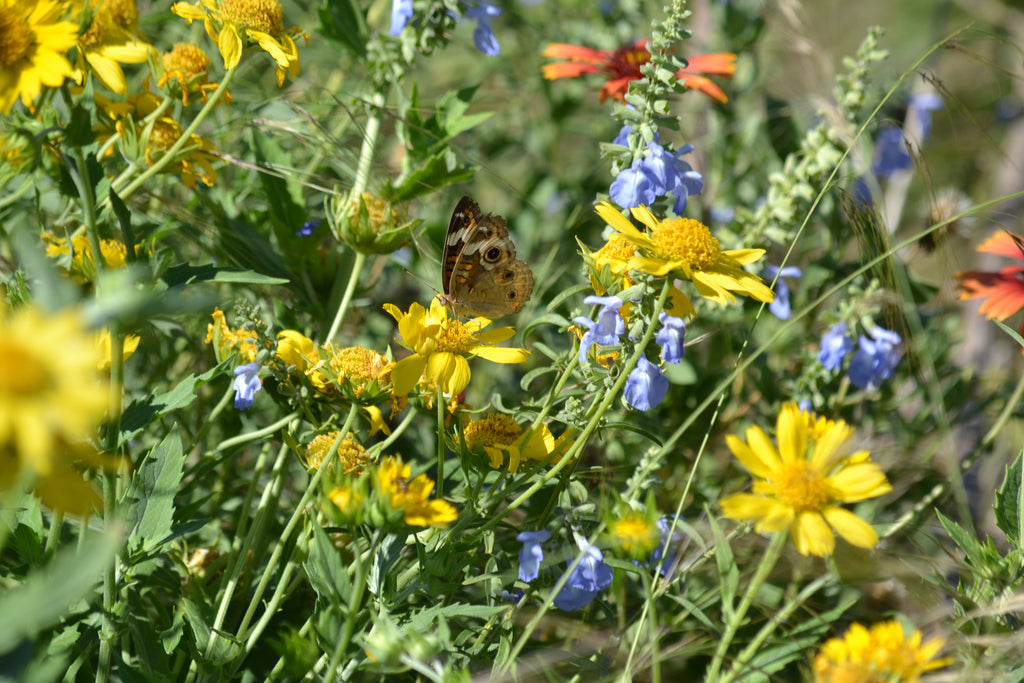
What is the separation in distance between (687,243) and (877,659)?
0.49 metres

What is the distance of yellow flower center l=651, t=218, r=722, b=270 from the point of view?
100 cm

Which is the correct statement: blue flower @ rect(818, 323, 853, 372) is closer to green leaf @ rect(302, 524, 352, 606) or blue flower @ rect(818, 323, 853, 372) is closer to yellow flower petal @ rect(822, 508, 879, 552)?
yellow flower petal @ rect(822, 508, 879, 552)

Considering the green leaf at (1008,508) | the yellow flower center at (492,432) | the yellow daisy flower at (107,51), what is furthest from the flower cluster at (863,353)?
the yellow daisy flower at (107,51)

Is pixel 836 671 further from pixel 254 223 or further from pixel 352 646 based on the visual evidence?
pixel 254 223

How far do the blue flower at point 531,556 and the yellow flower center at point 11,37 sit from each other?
2.51 feet

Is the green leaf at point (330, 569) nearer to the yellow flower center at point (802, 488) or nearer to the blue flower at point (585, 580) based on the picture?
the blue flower at point (585, 580)

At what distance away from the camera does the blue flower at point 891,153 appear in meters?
2.21

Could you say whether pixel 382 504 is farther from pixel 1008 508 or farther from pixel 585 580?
pixel 1008 508

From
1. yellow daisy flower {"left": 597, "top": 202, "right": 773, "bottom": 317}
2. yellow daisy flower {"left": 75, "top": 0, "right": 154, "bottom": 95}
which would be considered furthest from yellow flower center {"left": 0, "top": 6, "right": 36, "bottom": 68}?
yellow daisy flower {"left": 597, "top": 202, "right": 773, "bottom": 317}

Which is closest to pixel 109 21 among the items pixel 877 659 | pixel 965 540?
pixel 877 659

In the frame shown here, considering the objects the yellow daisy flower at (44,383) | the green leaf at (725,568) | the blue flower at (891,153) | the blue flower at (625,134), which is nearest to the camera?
the yellow daisy flower at (44,383)

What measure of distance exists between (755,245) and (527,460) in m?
0.81

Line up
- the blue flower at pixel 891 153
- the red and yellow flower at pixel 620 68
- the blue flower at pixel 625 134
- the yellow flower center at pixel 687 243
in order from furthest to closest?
the blue flower at pixel 891 153 → the red and yellow flower at pixel 620 68 → the blue flower at pixel 625 134 → the yellow flower center at pixel 687 243

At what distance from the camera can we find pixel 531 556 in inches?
41.1
